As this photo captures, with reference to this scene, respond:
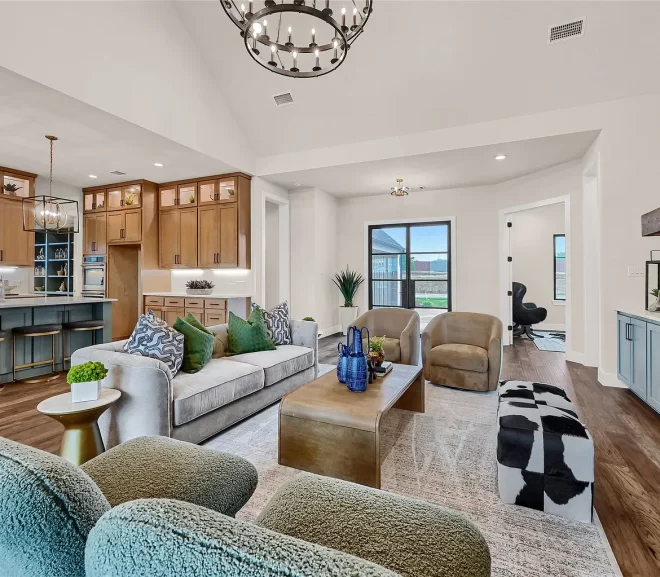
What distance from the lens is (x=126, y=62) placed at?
3957 millimetres

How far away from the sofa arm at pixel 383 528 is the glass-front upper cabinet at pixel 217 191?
5681 millimetres

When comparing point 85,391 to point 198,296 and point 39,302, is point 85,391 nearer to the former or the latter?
point 39,302

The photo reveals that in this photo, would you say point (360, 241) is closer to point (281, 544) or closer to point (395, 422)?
point (395, 422)

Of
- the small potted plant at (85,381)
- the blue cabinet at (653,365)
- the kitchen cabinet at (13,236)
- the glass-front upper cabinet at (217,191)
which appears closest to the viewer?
the small potted plant at (85,381)

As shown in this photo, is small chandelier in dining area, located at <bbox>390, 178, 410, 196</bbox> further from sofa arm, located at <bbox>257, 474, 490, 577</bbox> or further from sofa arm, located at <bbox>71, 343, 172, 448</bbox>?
sofa arm, located at <bbox>257, 474, 490, 577</bbox>

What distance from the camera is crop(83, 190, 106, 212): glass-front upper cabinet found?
7105 millimetres

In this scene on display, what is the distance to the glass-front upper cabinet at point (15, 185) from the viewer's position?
19.6 feet

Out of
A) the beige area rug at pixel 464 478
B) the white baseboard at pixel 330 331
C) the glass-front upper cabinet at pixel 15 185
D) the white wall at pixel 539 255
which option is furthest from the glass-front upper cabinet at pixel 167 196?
the white wall at pixel 539 255

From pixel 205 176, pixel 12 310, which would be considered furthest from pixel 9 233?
pixel 205 176

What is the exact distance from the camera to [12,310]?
4.16 meters

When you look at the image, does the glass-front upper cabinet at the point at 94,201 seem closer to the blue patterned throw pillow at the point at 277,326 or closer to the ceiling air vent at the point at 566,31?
the blue patterned throw pillow at the point at 277,326

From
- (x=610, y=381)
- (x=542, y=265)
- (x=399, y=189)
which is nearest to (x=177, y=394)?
(x=610, y=381)

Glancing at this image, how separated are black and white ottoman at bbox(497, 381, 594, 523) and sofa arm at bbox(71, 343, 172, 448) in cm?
200

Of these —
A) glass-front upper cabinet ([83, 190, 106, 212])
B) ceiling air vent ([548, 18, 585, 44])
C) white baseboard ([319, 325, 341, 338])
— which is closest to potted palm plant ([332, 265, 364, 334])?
white baseboard ([319, 325, 341, 338])
